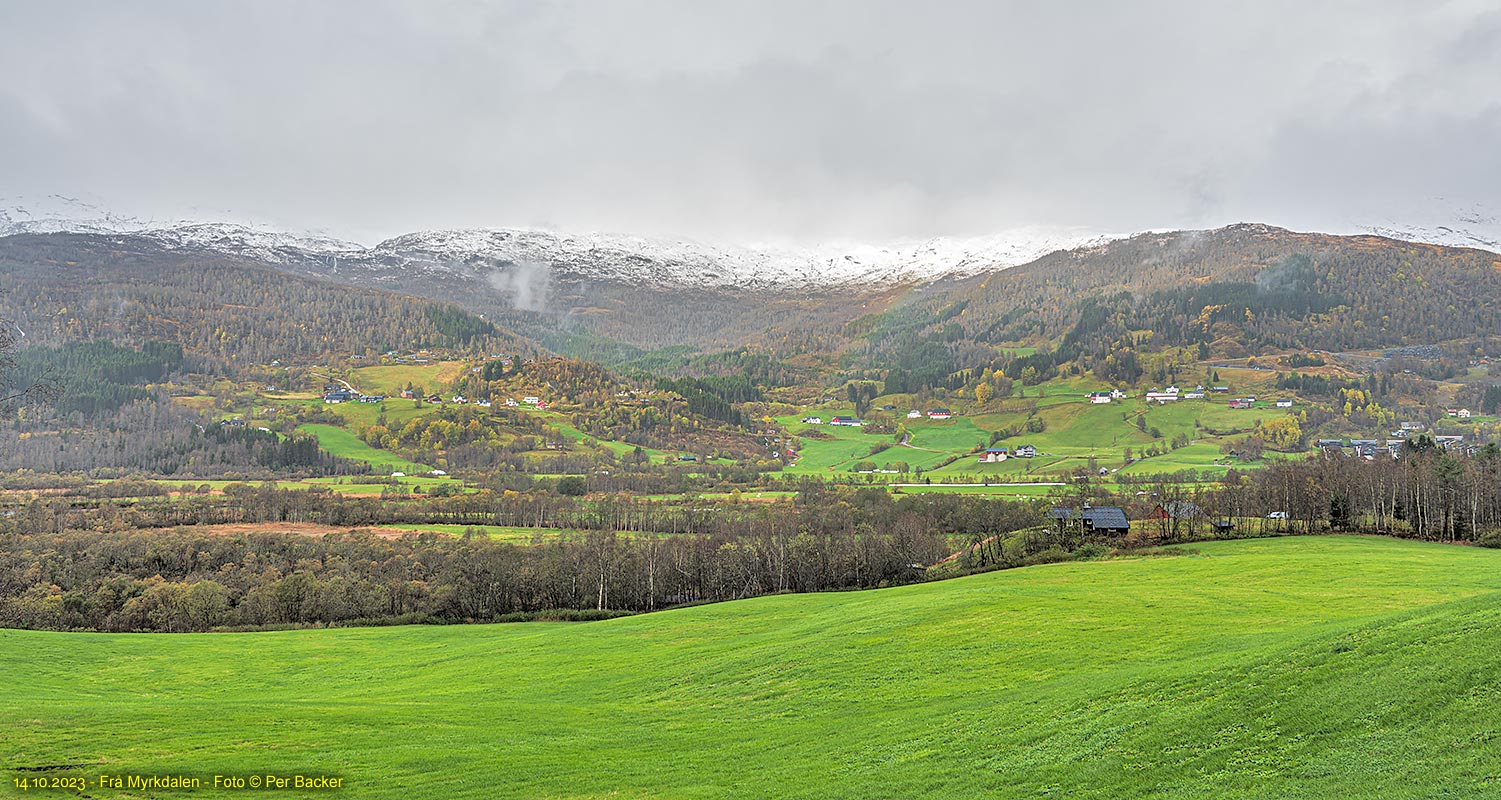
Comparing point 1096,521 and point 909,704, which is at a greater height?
point 1096,521

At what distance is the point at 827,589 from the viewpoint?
3841 inches

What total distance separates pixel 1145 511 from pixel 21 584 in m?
138

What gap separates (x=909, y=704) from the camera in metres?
30.6

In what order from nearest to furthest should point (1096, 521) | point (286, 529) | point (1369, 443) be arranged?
point (1096, 521)
point (286, 529)
point (1369, 443)

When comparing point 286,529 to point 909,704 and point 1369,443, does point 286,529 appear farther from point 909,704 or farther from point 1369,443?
point 1369,443

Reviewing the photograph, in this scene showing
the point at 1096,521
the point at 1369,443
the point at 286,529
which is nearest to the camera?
the point at 1096,521

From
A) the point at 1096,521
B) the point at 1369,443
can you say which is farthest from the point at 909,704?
the point at 1369,443

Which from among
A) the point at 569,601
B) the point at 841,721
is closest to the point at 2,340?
the point at 841,721

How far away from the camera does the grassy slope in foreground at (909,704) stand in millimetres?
18328

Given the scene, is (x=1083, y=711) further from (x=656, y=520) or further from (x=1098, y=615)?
(x=656, y=520)

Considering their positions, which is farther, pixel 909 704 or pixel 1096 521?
pixel 1096 521

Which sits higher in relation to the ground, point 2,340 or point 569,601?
point 2,340

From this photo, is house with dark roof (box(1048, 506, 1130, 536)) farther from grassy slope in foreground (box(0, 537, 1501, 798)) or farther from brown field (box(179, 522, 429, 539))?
brown field (box(179, 522, 429, 539))

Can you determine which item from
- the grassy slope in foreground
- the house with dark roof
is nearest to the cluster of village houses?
the house with dark roof
